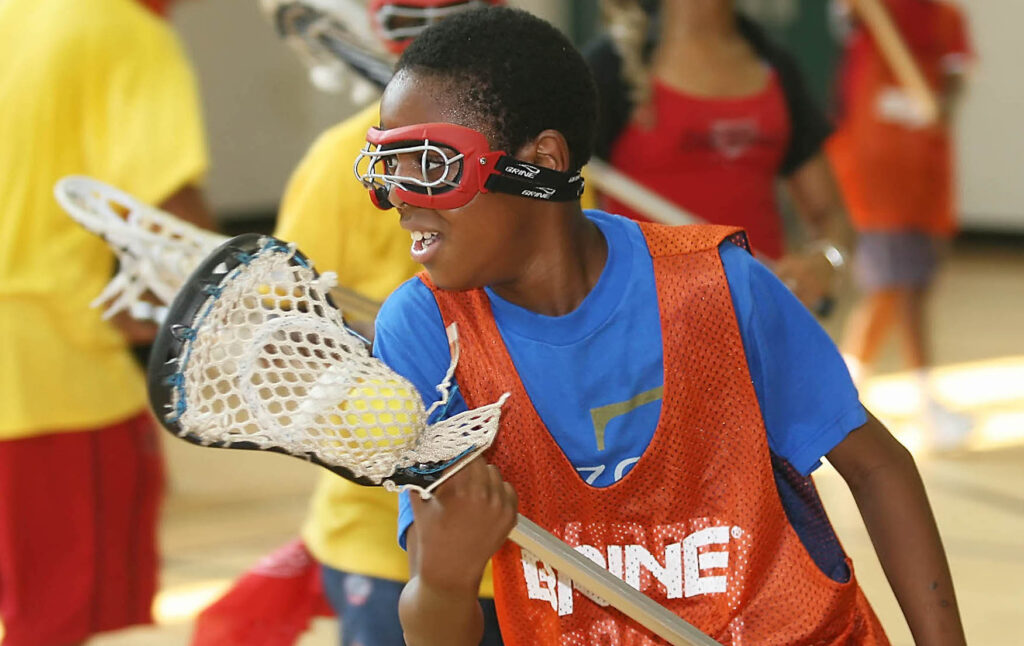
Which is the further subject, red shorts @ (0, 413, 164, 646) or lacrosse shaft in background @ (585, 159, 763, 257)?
lacrosse shaft in background @ (585, 159, 763, 257)

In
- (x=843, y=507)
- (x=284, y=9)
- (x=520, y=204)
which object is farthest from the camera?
(x=843, y=507)

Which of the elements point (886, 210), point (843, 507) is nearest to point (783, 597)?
point (843, 507)

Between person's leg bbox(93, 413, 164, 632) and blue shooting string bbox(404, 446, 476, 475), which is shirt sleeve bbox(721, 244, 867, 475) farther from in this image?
person's leg bbox(93, 413, 164, 632)

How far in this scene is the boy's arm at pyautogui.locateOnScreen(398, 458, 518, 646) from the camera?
4.81 feet

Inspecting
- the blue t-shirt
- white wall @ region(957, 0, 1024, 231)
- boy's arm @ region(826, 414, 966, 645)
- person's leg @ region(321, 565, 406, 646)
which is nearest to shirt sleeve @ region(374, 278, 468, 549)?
the blue t-shirt

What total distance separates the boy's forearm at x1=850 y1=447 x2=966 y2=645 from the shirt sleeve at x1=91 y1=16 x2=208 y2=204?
146 cm

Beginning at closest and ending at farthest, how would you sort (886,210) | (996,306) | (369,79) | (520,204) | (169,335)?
(169,335), (520,204), (369,79), (886,210), (996,306)

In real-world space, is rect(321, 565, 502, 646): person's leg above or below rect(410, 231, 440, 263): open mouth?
below

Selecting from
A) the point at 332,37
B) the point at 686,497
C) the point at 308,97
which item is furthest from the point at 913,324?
the point at 308,97

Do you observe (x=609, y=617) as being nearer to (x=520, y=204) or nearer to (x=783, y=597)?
(x=783, y=597)

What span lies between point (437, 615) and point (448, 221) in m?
0.43

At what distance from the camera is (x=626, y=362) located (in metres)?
1.63

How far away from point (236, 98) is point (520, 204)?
27.1 ft

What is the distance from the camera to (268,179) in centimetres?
979
